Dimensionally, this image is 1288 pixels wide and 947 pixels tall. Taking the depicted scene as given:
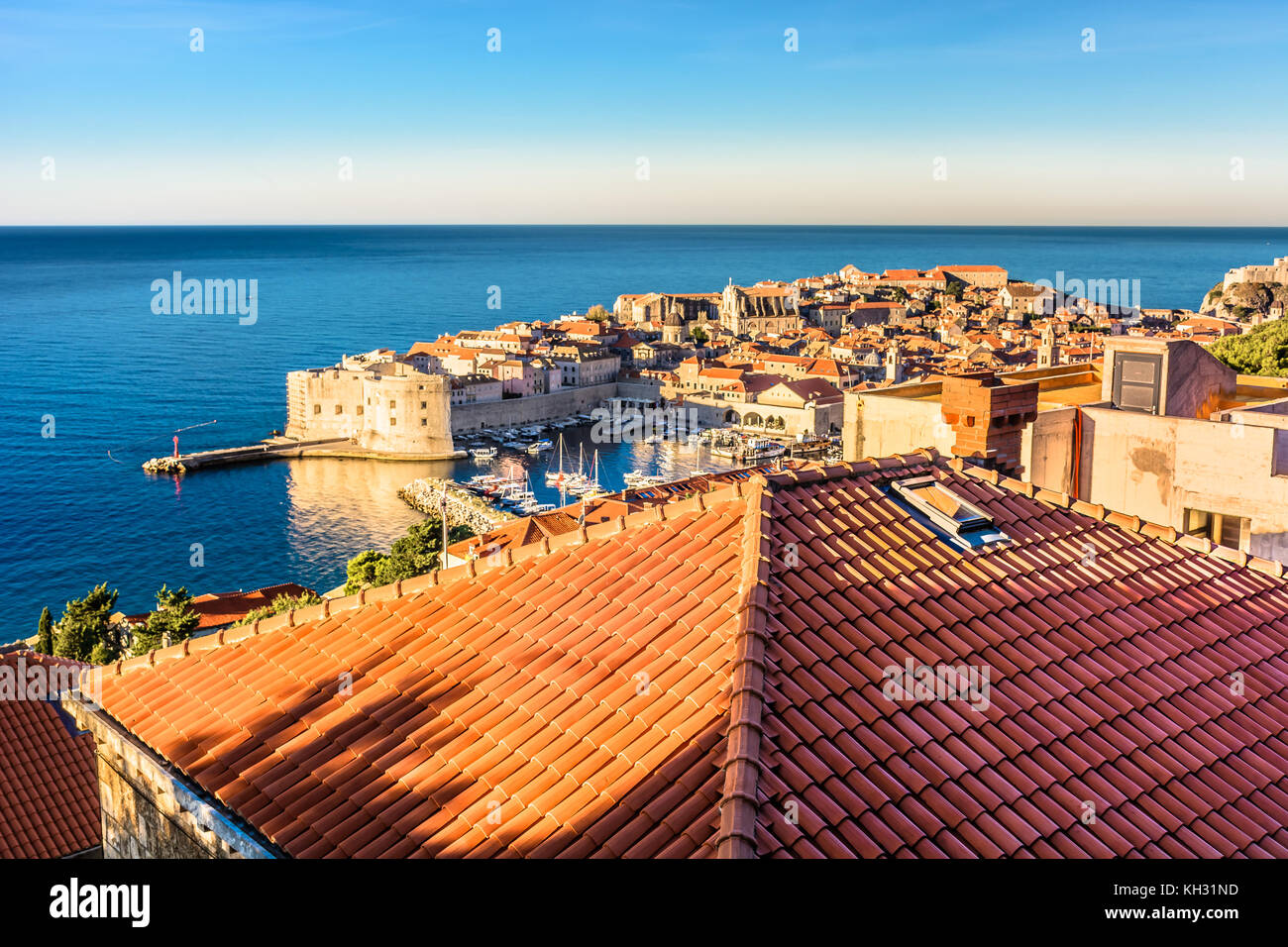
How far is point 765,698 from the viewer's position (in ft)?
9.53

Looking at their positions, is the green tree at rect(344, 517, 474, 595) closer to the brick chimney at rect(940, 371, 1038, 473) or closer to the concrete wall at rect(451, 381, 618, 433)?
the brick chimney at rect(940, 371, 1038, 473)

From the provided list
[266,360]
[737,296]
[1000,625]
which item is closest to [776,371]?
[737,296]

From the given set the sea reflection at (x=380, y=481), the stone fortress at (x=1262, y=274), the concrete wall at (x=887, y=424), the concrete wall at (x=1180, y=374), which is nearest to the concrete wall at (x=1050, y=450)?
the concrete wall at (x=887, y=424)

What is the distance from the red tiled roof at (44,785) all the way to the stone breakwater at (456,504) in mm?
24565

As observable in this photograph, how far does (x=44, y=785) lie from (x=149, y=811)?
4643mm

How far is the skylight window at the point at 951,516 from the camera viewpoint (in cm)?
398

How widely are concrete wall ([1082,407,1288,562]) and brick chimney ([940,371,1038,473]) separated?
7.50ft

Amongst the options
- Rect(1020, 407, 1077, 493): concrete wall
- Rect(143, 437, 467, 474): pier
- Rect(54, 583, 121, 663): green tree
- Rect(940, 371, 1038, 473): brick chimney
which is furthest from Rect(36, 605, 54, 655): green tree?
Rect(143, 437, 467, 474): pier

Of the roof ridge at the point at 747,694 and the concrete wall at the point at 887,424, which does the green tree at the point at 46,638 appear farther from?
the roof ridge at the point at 747,694

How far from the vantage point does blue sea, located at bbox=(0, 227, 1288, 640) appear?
3297 cm

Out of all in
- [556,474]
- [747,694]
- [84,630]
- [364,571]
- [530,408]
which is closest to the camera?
[747,694]

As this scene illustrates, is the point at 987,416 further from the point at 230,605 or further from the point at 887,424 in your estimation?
the point at 230,605

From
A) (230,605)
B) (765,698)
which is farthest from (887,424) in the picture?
(230,605)

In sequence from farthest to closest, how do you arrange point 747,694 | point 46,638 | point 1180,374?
1. point 46,638
2. point 1180,374
3. point 747,694
